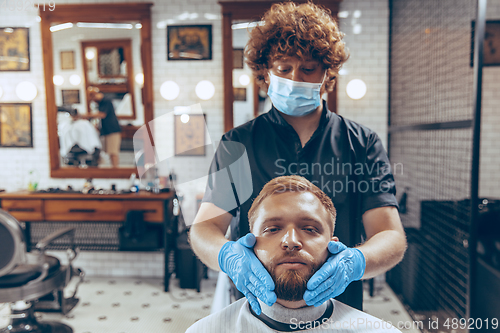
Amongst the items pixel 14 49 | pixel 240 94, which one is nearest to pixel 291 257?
pixel 240 94

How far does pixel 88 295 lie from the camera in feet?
10.7

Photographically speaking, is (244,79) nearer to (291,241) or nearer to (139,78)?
(139,78)

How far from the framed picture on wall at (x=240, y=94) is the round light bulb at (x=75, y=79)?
1.74 meters

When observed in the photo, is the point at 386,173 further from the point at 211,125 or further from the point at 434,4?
the point at 211,125

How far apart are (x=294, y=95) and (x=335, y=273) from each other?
2.11ft

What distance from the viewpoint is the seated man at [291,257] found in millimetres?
958

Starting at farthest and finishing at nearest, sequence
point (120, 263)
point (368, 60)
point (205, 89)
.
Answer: point (120, 263) → point (205, 89) → point (368, 60)

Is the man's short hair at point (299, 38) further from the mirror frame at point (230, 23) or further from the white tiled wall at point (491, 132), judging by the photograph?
the white tiled wall at point (491, 132)

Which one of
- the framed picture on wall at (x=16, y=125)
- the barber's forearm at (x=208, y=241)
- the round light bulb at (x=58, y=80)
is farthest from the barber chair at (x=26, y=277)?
the round light bulb at (x=58, y=80)

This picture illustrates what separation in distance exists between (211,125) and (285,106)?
7.85ft

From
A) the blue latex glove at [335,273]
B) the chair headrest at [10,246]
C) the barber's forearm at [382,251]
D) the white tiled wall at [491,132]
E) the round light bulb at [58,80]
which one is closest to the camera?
the blue latex glove at [335,273]

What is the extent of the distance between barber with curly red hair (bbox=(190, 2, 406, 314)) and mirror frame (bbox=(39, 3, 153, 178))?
2531 millimetres

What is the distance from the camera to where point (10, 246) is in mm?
2127

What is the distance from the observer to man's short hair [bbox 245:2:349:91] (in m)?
1.11
